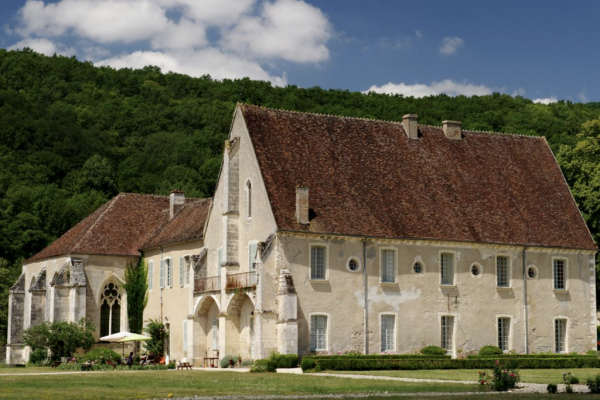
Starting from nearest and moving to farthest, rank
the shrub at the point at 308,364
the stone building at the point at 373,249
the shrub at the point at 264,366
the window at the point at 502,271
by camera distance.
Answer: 1. the shrub at the point at 308,364
2. the shrub at the point at 264,366
3. the stone building at the point at 373,249
4. the window at the point at 502,271

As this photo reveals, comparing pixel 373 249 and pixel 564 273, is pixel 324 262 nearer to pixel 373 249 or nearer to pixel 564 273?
pixel 373 249

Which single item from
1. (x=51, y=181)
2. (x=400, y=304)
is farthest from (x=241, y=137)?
(x=51, y=181)

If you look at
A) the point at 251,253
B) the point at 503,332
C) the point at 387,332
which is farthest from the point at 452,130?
the point at 251,253

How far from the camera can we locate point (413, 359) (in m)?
41.9

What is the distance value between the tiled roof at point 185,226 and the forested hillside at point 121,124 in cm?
2182

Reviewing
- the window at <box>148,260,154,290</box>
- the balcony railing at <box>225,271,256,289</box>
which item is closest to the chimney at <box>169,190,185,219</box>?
the window at <box>148,260,154,290</box>

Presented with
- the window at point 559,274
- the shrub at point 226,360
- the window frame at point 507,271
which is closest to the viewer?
the shrub at point 226,360

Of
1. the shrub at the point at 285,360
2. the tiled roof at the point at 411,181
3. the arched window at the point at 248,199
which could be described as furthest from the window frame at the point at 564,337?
the arched window at the point at 248,199

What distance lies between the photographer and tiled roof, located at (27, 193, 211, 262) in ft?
188

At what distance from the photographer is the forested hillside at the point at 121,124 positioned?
259ft

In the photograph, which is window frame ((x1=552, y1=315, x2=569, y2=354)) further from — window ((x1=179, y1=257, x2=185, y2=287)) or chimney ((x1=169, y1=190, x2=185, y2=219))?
chimney ((x1=169, y1=190, x2=185, y2=219))

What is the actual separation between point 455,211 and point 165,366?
54.1 feet

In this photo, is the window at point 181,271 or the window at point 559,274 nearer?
the window at point 559,274

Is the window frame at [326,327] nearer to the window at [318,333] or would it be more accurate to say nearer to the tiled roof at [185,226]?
the window at [318,333]
